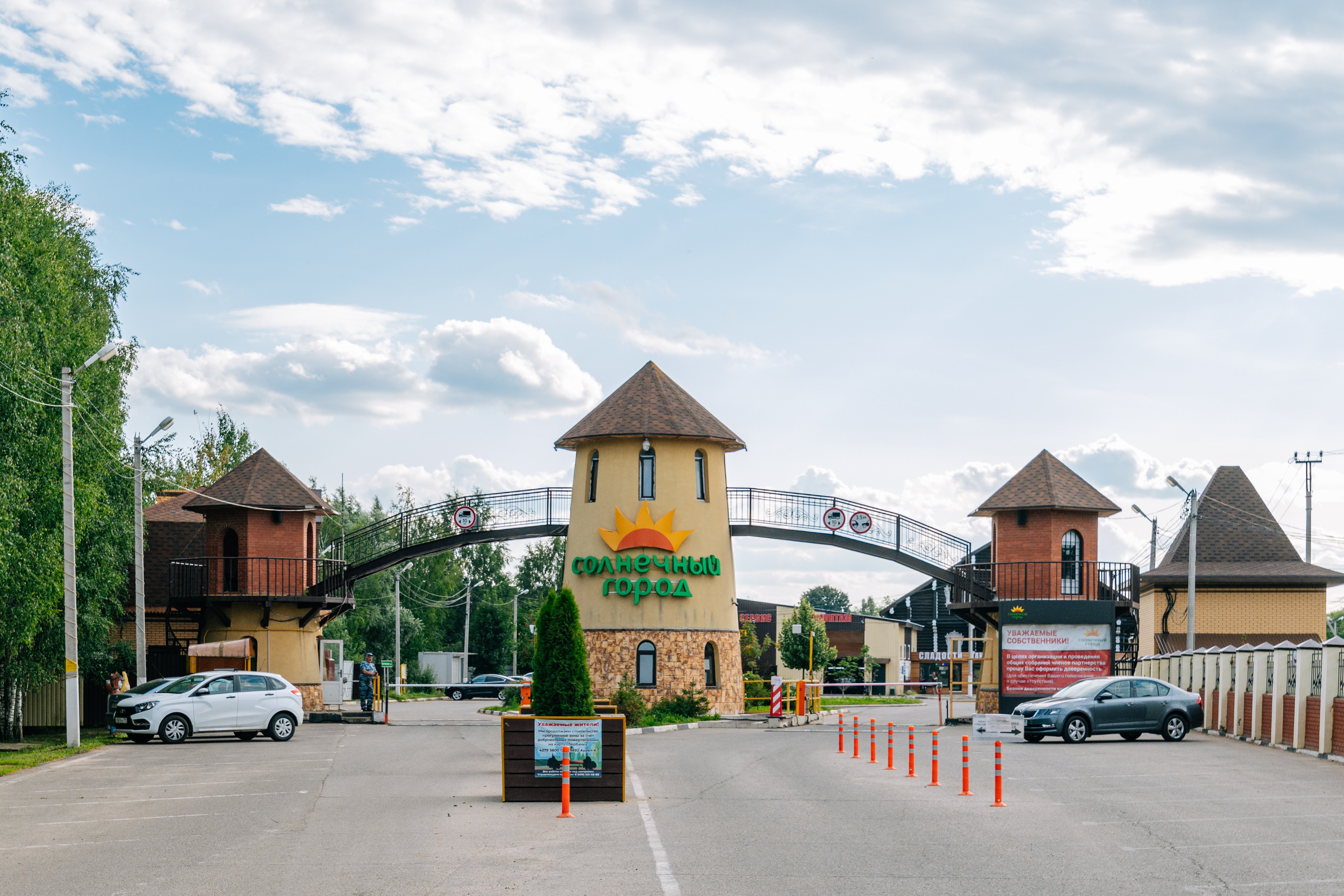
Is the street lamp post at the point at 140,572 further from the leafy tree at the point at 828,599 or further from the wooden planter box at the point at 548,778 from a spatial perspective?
the leafy tree at the point at 828,599

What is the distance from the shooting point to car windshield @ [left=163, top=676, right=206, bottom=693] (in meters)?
30.1

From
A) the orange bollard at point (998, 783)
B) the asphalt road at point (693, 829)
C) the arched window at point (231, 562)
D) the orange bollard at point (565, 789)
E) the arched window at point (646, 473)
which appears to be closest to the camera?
the asphalt road at point (693, 829)

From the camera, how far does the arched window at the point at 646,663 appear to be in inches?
1604

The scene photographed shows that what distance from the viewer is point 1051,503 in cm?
4219

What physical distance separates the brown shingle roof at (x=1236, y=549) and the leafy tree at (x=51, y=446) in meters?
33.5

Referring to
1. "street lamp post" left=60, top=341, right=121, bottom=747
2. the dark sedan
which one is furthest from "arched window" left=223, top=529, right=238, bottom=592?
the dark sedan

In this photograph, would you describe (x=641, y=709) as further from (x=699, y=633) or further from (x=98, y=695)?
(x=98, y=695)

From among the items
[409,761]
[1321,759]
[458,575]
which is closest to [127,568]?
[409,761]

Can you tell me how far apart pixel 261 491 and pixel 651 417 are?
12.3 meters

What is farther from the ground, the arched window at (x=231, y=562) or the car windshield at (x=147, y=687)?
the arched window at (x=231, y=562)

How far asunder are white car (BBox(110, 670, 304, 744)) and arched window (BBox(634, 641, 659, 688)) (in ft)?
40.4

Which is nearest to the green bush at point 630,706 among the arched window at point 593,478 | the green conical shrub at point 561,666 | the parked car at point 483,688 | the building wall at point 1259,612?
the arched window at point 593,478

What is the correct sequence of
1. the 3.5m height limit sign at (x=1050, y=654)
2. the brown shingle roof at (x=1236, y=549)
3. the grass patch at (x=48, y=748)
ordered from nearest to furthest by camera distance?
the grass patch at (x=48, y=748)
the 3.5m height limit sign at (x=1050, y=654)
the brown shingle roof at (x=1236, y=549)

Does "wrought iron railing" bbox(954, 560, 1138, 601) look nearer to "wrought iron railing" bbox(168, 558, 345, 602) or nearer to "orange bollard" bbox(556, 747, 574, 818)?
"wrought iron railing" bbox(168, 558, 345, 602)
